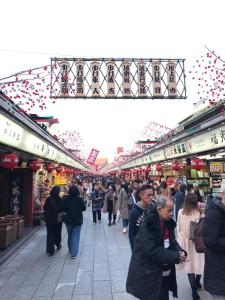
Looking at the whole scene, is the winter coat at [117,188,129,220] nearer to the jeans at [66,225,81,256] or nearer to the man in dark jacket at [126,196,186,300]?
the jeans at [66,225,81,256]

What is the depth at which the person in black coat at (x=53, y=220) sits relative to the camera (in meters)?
7.54

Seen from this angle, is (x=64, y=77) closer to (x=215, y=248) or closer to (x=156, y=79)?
(x=156, y=79)

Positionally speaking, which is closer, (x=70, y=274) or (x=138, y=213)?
(x=138, y=213)

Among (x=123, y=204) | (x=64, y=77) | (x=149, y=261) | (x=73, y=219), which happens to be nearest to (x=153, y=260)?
(x=149, y=261)

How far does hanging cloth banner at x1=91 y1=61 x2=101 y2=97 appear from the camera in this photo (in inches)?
425

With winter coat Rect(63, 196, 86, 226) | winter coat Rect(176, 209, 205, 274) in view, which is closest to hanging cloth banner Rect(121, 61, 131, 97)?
winter coat Rect(63, 196, 86, 226)

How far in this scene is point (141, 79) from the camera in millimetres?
11148

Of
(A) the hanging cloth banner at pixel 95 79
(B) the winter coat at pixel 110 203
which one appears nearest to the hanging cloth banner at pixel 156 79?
(A) the hanging cloth banner at pixel 95 79

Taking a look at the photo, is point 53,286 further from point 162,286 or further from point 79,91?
point 79,91

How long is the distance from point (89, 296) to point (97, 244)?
3862mm

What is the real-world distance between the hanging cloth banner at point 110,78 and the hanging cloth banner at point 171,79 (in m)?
2.35

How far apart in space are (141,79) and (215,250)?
30.2 feet

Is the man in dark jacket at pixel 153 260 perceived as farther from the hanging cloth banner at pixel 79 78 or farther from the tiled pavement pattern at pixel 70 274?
the hanging cloth banner at pixel 79 78

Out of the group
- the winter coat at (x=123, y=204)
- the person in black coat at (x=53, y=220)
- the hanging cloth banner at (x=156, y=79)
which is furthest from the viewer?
the hanging cloth banner at (x=156, y=79)
